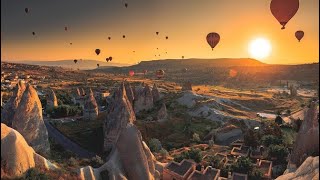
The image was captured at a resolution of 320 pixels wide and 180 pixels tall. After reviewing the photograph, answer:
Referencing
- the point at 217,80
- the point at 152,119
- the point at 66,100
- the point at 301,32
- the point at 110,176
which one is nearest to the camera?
the point at 110,176

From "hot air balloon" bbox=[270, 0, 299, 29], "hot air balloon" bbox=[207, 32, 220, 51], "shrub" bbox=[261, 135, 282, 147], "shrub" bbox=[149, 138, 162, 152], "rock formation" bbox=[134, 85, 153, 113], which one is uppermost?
"hot air balloon" bbox=[270, 0, 299, 29]

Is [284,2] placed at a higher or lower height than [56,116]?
higher

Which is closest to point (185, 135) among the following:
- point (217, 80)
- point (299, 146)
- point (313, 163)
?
point (299, 146)

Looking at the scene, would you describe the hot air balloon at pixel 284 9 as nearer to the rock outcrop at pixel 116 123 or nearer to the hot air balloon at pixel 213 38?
the hot air balloon at pixel 213 38

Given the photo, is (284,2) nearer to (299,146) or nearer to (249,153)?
(299,146)

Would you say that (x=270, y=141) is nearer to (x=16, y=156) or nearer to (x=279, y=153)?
(x=279, y=153)

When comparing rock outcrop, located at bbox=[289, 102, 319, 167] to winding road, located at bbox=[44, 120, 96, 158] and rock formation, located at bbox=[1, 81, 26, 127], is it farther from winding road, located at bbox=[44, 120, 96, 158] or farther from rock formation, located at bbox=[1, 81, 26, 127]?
rock formation, located at bbox=[1, 81, 26, 127]

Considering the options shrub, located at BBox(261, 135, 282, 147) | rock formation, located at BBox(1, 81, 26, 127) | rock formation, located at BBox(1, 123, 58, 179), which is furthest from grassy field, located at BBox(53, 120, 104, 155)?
rock formation, located at BBox(1, 123, 58, 179)
